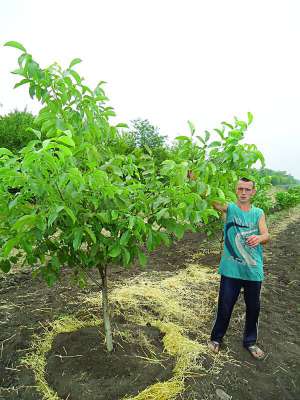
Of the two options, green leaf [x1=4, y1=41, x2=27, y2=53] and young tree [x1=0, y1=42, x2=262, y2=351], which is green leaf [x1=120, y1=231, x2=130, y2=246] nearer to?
young tree [x1=0, y1=42, x2=262, y2=351]

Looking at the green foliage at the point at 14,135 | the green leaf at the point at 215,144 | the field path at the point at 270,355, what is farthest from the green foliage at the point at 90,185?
the green foliage at the point at 14,135

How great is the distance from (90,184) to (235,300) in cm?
201

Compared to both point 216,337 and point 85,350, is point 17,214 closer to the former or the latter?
point 85,350

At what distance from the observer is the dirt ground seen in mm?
Answer: 2947

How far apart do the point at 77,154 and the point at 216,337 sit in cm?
221

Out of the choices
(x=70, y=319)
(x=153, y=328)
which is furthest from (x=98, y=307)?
(x=153, y=328)

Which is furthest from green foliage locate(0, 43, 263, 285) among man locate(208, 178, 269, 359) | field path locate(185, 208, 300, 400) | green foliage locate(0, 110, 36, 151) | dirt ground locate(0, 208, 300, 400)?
green foliage locate(0, 110, 36, 151)

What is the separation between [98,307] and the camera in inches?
173

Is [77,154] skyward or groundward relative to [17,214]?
skyward

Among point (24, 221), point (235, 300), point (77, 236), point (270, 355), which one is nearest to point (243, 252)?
point (235, 300)

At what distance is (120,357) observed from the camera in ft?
10.7

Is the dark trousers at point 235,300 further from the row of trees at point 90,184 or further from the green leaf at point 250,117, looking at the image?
the green leaf at point 250,117

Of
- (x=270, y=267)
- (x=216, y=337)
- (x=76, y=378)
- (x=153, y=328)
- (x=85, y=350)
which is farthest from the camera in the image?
(x=270, y=267)

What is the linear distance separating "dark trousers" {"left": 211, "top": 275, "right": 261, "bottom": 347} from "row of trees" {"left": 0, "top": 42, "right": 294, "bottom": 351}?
91 cm
